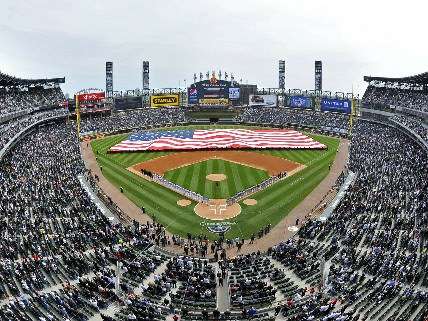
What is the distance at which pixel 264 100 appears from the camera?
371ft

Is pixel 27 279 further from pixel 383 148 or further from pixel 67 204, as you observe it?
pixel 383 148

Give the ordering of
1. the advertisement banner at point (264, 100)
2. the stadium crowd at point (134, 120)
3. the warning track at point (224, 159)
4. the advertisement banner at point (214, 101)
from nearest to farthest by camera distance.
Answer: the warning track at point (224, 159)
the stadium crowd at point (134, 120)
the advertisement banner at point (214, 101)
the advertisement banner at point (264, 100)

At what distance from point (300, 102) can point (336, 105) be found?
10.3 m

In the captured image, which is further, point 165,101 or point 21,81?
point 165,101

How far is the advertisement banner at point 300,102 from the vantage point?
10900cm

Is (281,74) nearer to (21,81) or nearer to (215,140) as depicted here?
(215,140)

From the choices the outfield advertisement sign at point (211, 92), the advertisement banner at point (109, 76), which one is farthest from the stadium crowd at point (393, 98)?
the advertisement banner at point (109, 76)

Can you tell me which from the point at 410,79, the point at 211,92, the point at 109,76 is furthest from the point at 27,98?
the point at 410,79

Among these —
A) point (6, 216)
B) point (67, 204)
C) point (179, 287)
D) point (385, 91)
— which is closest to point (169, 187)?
point (67, 204)

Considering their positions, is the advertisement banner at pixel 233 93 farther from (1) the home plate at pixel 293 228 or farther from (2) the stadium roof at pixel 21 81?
(1) the home plate at pixel 293 228

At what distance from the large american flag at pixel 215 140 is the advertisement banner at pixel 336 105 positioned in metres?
12.3

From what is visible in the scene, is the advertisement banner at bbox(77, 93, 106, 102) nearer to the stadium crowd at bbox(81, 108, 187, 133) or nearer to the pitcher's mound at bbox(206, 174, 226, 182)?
the stadium crowd at bbox(81, 108, 187, 133)

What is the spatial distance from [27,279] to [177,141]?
5499 centimetres

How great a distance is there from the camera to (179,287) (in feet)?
98.6
